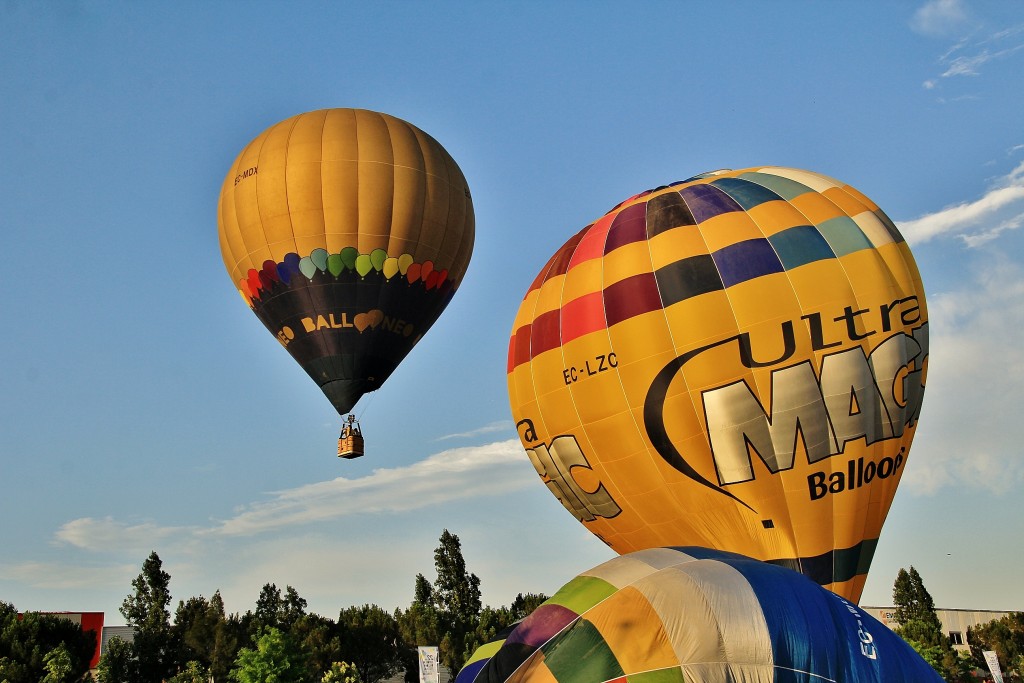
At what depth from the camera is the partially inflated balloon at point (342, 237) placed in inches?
1012

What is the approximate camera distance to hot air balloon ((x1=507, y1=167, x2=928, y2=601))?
1855cm

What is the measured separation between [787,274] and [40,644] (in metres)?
37.3

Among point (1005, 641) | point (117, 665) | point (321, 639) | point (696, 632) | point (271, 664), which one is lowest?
point (696, 632)

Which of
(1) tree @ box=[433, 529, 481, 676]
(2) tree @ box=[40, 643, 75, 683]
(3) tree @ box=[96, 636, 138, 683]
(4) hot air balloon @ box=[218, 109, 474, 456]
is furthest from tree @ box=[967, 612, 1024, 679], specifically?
(2) tree @ box=[40, 643, 75, 683]

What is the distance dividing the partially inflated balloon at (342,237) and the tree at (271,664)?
1219 cm

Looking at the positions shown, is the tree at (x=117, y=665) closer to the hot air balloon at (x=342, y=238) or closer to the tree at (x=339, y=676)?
the tree at (x=339, y=676)

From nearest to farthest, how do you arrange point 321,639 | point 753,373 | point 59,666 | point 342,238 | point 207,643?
1. point 753,373
2. point 342,238
3. point 59,666
4. point 207,643
5. point 321,639

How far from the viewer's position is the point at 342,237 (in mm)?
25609

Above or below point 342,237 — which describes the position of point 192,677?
below

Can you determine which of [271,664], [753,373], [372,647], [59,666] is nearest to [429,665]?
[271,664]

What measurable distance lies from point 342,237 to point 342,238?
3cm

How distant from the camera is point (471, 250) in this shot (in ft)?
96.1

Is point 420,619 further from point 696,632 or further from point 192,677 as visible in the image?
point 696,632

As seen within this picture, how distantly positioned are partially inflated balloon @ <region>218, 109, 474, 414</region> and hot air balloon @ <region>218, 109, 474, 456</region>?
0.03 m
